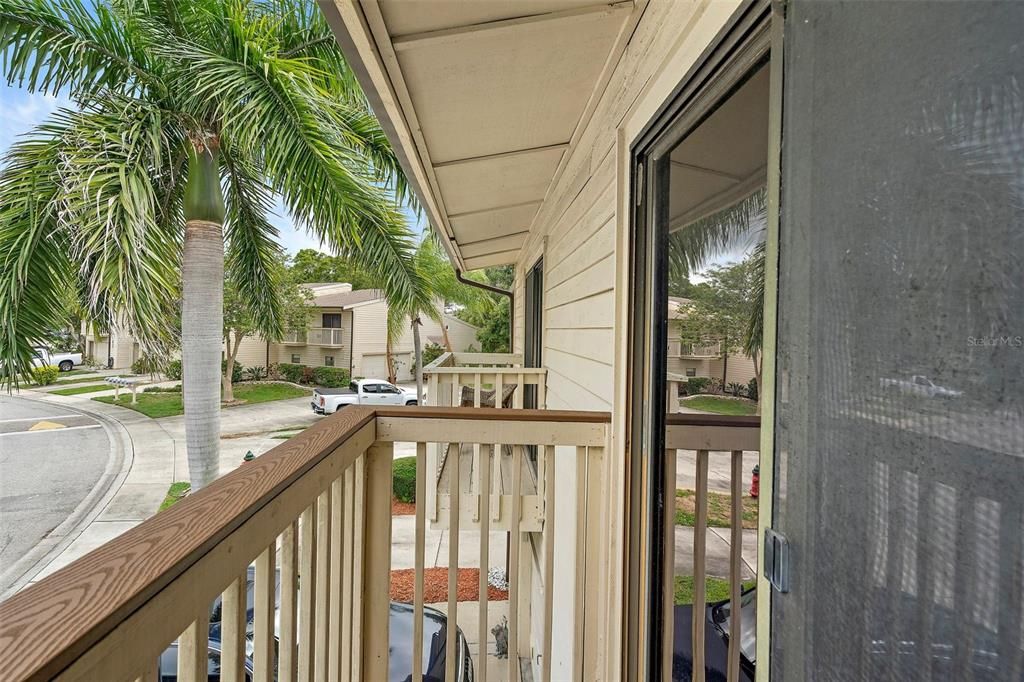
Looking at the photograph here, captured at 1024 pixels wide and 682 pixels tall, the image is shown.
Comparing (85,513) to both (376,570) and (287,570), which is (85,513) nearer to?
(376,570)

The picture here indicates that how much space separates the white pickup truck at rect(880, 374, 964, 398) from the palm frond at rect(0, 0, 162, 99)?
8.02 m

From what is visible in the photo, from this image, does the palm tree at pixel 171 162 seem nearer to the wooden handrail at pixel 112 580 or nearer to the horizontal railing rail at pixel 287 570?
the horizontal railing rail at pixel 287 570

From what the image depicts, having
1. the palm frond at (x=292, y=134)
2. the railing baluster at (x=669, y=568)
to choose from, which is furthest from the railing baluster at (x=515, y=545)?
the palm frond at (x=292, y=134)

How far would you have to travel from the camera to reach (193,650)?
2.22 ft

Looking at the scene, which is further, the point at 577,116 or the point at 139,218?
the point at 139,218

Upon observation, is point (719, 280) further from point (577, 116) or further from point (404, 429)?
point (577, 116)

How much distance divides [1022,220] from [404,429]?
4.71ft

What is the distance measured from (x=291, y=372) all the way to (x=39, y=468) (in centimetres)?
1061

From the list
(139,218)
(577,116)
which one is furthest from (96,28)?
(577,116)

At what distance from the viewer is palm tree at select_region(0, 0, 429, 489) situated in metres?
5.08

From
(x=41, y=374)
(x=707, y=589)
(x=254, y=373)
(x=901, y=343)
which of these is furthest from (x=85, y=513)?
(x=254, y=373)

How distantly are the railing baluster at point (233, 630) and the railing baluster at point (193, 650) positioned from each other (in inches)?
3.4

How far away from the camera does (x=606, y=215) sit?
205 cm

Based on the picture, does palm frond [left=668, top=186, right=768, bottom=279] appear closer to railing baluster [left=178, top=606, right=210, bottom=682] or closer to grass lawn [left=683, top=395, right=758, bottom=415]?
grass lawn [left=683, top=395, right=758, bottom=415]
